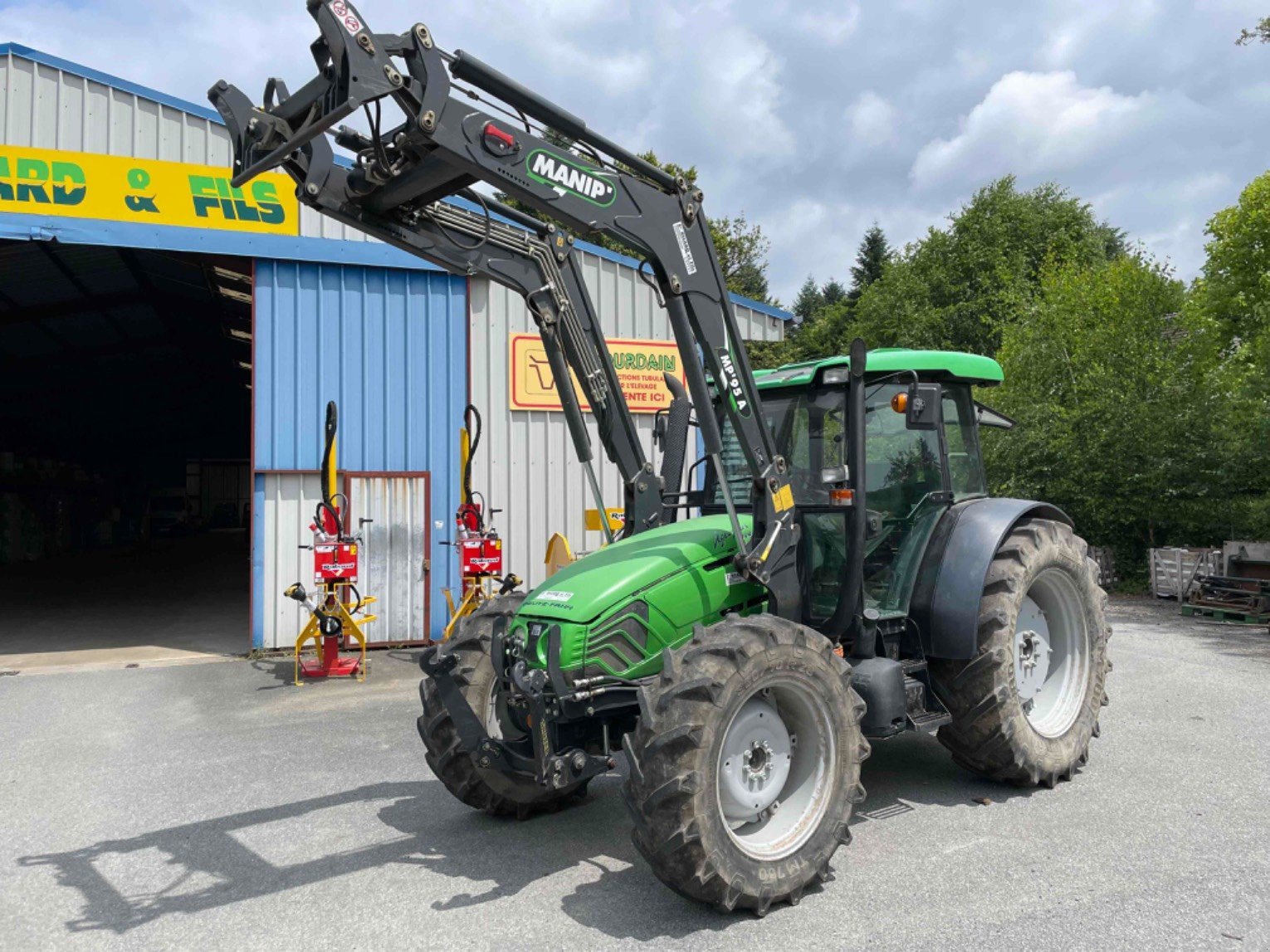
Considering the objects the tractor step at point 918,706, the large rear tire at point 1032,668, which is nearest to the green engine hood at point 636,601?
the tractor step at point 918,706

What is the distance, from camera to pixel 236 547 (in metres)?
34.5

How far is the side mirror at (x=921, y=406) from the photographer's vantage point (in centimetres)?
492

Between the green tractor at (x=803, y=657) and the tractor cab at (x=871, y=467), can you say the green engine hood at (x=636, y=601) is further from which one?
the tractor cab at (x=871, y=467)

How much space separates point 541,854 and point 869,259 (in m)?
46.6

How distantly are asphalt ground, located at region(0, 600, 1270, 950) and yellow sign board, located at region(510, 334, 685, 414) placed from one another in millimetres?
5492

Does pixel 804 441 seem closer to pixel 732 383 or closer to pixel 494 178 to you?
pixel 732 383

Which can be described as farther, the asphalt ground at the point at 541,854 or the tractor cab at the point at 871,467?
the tractor cab at the point at 871,467

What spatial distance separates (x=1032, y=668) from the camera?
6012mm

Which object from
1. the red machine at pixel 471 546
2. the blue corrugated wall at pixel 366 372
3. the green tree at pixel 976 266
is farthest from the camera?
the green tree at pixel 976 266

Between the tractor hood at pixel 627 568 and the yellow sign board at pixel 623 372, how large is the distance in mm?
7044

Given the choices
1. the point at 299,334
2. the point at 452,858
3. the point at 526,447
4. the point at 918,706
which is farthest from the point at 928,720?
the point at 299,334

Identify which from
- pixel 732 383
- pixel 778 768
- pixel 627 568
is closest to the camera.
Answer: pixel 778 768

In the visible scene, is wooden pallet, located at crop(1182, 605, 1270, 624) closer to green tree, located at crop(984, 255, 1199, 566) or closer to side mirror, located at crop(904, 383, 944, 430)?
green tree, located at crop(984, 255, 1199, 566)

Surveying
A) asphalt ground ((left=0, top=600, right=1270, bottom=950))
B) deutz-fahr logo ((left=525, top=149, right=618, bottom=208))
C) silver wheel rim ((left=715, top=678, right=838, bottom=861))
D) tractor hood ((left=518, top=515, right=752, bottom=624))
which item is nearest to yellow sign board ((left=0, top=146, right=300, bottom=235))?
asphalt ground ((left=0, top=600, right=1270, bottom=950))
